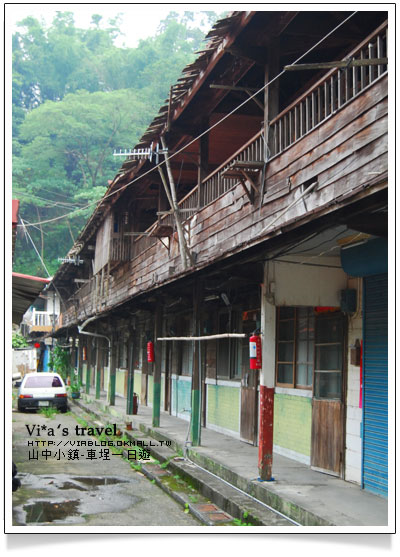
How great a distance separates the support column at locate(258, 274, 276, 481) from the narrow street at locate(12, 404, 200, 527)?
1190 mm

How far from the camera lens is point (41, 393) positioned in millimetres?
22250

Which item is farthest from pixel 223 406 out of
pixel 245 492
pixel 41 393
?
pixel 41 393

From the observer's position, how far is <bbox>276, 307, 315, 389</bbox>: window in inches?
400

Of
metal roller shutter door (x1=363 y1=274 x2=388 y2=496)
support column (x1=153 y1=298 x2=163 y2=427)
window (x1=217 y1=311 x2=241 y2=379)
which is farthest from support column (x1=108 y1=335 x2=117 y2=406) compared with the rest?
metal roller shutter door (x1=363 y1=274 x2=388 y2=496)

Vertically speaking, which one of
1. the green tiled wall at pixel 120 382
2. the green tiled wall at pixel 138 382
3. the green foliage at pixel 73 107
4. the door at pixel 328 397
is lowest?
the green tiled wall at pixel 120 382

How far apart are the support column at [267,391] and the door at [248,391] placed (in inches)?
137

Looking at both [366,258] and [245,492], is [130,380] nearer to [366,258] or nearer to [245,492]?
[245,492]

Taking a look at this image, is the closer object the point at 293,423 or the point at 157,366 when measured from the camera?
the point at 293,423

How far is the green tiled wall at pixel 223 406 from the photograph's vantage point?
13.4 meters

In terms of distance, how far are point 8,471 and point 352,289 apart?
5103mm

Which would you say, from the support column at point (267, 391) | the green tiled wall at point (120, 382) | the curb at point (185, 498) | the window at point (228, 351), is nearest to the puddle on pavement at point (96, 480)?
the curb at point (185, 498)

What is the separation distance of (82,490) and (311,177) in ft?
19.4

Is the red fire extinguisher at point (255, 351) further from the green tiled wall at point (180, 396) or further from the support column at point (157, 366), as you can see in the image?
the green tiled wall at point (180, 396)

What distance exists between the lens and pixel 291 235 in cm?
683
